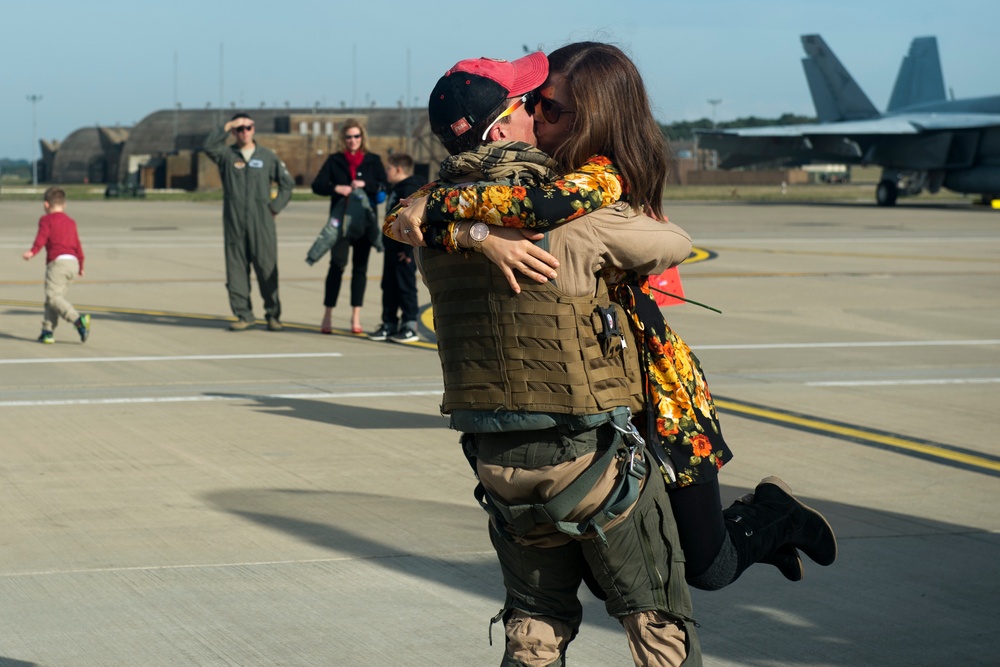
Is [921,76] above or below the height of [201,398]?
above

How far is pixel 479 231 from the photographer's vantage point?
8.87ft

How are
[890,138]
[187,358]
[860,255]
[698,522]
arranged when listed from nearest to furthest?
[698,522], [187,358], [860,255], [890,138]

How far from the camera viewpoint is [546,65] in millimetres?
2834

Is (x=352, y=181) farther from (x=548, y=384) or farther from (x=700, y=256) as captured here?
(x=700, y=256)

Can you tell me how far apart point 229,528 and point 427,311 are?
9063mm

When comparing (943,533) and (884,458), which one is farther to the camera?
(884,458)

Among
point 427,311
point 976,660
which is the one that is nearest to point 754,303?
point 427,311

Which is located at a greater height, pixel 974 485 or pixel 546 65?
pixel 546 65

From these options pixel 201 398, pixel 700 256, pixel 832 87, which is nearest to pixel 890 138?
pixel 832 87

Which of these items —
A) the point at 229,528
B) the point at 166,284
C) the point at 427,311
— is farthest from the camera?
the point at 166,284

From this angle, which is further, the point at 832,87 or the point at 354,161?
the point at 832,87

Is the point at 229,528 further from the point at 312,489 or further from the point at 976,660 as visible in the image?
the point at 976,660

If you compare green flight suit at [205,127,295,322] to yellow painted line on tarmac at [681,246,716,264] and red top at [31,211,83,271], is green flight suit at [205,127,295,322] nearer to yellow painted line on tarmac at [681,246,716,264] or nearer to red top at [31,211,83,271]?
red top at [31,211,83,271]

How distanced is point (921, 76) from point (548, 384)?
6361cm
